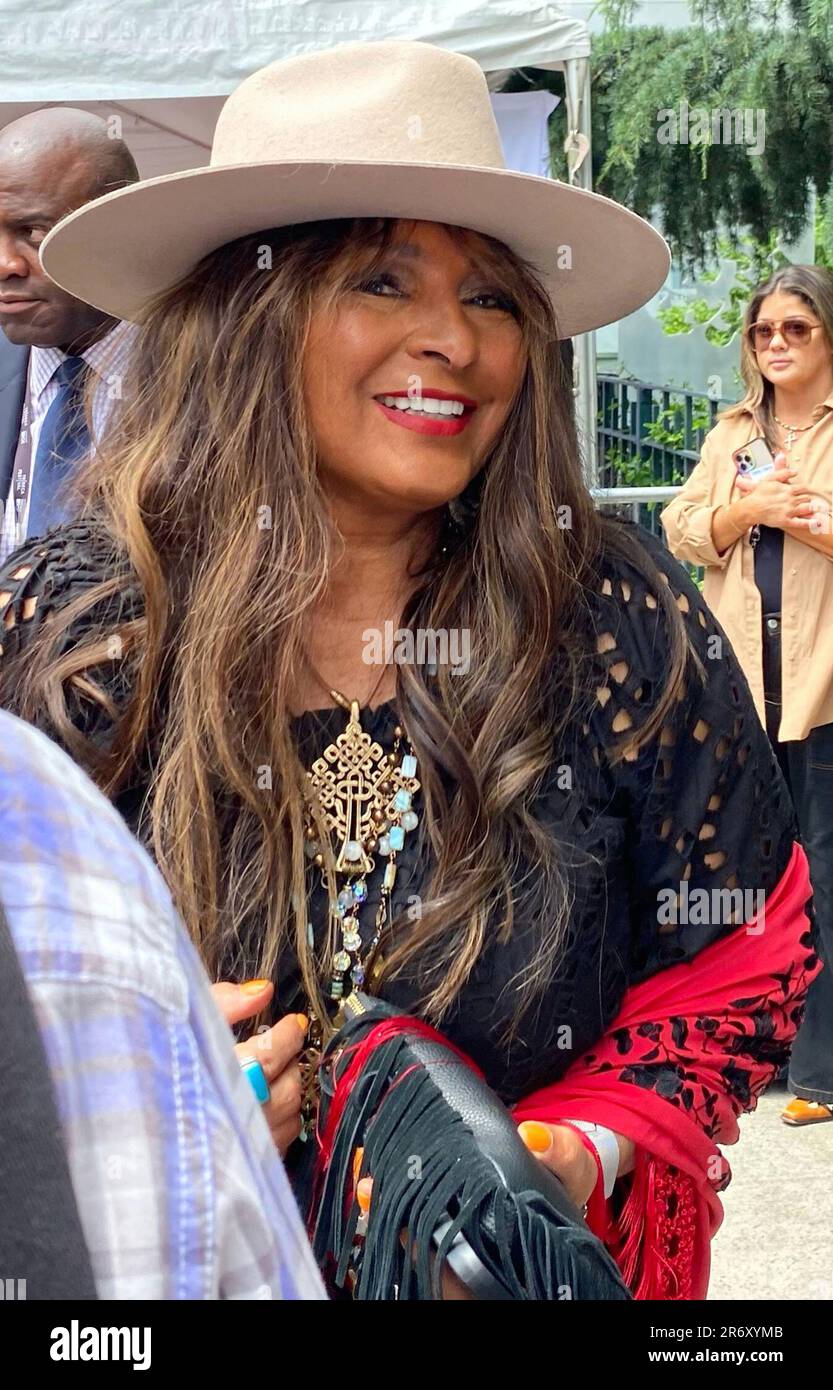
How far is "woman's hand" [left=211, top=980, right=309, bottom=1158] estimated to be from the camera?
1554mm

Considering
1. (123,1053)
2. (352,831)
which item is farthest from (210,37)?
(123,1053)

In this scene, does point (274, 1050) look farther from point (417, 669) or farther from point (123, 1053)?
point (123, 1053)

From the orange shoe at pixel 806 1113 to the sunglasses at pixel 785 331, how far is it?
1.96 m

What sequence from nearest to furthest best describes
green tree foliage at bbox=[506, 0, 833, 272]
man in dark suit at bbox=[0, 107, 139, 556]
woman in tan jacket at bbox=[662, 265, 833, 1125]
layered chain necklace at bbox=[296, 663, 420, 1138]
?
layered chain necklace at bbox=[296, 663, 420, 1138], man in dark suit at bbox=[0, 107, 139, 556], woman in tan jacket at bbox=[662, 265, 833, 1125], green tree foliage at bbox=[506, 0, 833, 272]

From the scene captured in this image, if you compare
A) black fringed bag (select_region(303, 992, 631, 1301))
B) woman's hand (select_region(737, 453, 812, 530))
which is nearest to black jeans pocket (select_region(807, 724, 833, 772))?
woman's hand (select_region(737, 453, 812, 530))

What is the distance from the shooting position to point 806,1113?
4117mm

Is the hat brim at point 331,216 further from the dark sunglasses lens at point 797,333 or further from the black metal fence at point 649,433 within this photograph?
the black metal fence at point 649,433

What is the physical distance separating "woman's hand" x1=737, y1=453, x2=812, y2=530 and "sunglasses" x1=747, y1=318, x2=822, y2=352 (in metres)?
0.33

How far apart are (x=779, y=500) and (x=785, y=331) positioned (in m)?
0.48

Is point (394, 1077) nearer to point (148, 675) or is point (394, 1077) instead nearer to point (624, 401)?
point (148, 675)

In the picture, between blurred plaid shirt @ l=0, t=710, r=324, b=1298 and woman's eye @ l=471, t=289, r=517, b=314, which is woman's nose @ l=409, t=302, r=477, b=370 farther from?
blurred plaid shirt @ l=0, t=710, r=324, b=1298

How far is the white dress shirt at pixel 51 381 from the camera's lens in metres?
2.51

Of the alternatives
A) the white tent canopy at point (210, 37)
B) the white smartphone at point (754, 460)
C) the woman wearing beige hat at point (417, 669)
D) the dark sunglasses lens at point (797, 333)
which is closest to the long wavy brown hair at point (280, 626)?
the woman wearing beige hat at point (417, 669)
